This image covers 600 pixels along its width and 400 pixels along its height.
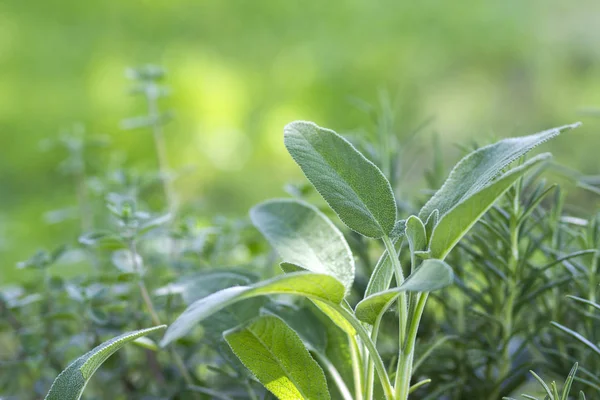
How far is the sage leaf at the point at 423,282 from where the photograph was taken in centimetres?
18

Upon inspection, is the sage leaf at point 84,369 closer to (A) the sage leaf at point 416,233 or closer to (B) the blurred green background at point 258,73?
(A) the sage leaf at point 416,233

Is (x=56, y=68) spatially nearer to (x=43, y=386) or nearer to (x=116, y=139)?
(x=116, y=139)

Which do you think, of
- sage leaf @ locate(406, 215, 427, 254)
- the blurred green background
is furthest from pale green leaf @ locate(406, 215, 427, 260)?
the blurred green background

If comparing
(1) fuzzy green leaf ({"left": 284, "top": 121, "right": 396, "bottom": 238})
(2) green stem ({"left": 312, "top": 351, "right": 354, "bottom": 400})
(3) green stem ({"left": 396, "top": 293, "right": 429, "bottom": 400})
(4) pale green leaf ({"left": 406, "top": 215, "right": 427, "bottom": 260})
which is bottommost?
(2) green stem ({"left": 312, "top": 351, "right": 354, "bottom": 400})

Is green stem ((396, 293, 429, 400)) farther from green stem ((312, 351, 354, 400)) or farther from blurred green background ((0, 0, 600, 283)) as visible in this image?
blurred green background ((0, 0, 600, 283))

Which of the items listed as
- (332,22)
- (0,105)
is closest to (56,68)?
(0,105)

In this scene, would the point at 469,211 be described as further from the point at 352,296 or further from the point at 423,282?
the point at 352,296

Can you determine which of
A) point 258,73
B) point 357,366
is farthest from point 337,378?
point 258,73

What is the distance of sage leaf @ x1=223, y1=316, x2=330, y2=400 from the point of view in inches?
9.8

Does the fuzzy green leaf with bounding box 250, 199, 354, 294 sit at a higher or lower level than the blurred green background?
higher

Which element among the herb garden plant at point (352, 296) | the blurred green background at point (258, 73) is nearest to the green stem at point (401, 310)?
the herb garden plant at point (352, 296)

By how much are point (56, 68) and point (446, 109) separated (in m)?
1.03

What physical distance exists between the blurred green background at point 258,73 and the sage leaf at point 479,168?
0.99m

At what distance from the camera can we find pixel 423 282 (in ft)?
0.62
